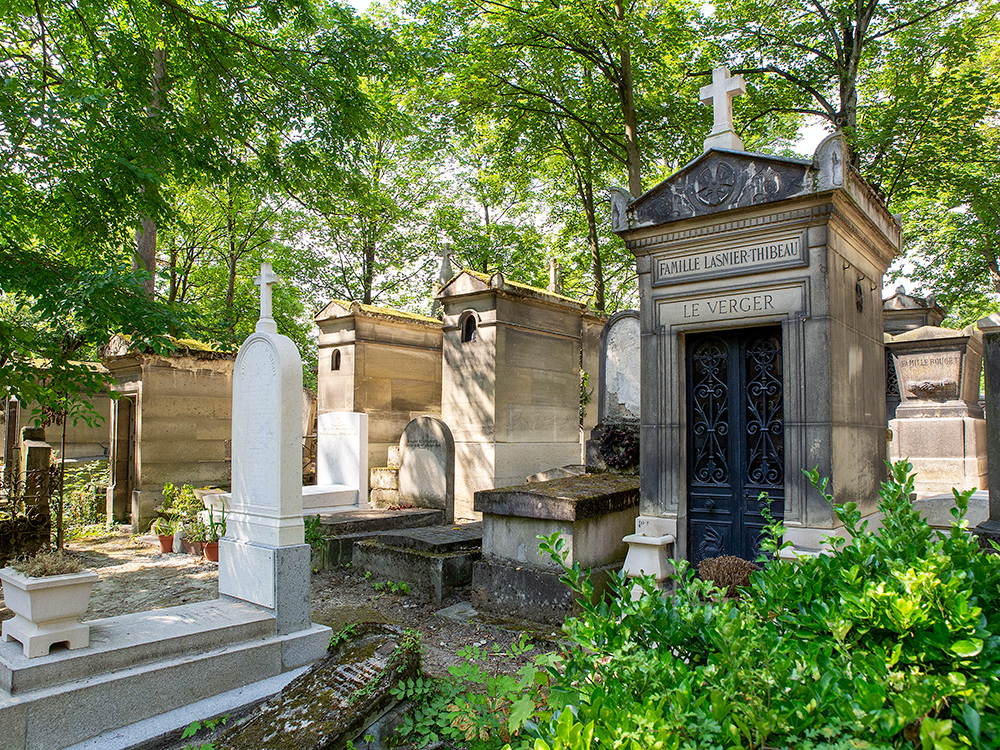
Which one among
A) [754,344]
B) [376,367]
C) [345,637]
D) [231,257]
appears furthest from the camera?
[231,257]

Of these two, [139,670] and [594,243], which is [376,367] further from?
[594,243]

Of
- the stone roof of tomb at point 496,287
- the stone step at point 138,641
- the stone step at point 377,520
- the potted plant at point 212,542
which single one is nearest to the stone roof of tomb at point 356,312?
the stone roof of tomb at point 496,287

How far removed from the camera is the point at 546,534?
5.35 meters

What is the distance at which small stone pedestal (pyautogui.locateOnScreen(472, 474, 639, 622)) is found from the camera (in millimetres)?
5477

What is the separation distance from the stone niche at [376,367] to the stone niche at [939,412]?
26.0 ft

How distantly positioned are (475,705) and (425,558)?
3907 millimetres

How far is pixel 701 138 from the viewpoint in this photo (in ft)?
49.3

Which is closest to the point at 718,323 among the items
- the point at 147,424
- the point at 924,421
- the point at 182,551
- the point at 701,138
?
the point at 924,421

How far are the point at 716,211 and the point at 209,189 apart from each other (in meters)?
16.2

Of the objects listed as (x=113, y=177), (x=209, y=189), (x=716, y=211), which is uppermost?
(x=209, y=189)

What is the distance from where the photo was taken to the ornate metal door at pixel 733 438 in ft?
16.0

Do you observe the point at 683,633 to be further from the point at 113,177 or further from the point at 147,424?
the point at 147,424

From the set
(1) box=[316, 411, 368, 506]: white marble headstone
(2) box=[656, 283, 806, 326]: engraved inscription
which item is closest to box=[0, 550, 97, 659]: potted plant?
(2) box=[656, 283, 806, 326]: engraved inscription

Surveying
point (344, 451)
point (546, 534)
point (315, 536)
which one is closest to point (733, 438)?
point (546, 534)
